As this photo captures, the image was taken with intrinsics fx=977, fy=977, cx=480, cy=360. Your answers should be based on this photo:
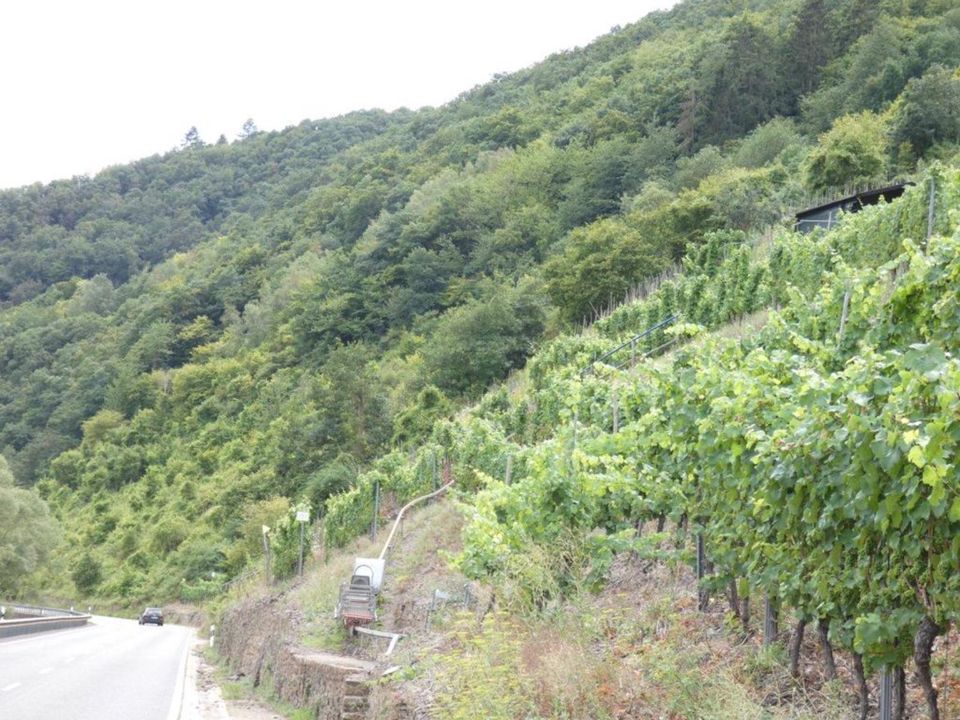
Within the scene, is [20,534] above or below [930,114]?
below

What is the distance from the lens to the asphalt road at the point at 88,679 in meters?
12.8

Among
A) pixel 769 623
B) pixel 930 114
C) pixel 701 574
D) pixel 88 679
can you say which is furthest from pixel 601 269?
pixel 769 623

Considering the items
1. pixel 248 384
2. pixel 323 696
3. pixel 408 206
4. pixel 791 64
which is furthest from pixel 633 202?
pixel 323 696

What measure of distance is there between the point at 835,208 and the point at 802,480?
1238 inches

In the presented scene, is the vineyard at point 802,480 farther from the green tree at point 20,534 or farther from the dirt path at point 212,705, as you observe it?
the green tree at point 20,534

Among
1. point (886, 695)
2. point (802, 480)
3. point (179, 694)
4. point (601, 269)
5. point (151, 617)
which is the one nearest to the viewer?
point (886, 695)

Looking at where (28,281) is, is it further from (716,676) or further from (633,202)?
(716,676)

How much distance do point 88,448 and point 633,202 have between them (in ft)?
167

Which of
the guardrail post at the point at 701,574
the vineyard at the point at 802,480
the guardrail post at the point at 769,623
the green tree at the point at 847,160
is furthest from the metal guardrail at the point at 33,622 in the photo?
the green tree at the point at 847,160

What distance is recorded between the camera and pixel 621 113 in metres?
74.2

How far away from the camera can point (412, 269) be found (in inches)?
2773

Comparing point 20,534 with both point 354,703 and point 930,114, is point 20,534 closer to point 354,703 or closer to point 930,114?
point 354,703

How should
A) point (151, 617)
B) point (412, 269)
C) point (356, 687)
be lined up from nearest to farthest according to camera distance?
1. point (356, 687)
2. point (151, 617)
3. point (412, 269)

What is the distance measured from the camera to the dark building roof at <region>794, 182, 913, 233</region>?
105 feet
